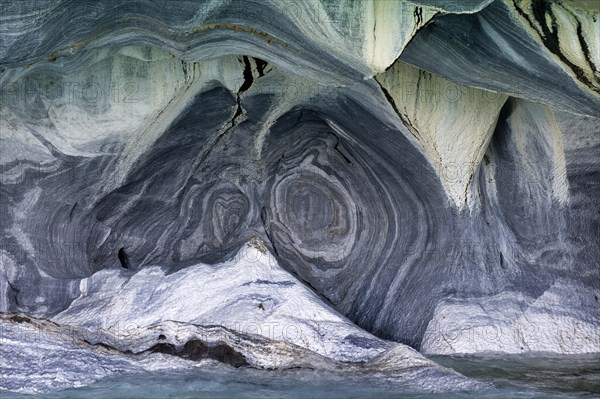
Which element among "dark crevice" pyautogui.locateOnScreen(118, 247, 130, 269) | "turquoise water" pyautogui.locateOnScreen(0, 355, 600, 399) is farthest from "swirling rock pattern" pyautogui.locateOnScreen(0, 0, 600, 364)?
"turquoise water" pyautogui.locateOnScreen(0, 355, 600, 399)

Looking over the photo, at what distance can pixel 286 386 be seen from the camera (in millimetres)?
2438

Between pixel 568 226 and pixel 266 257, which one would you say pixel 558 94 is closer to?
pixel 568 226

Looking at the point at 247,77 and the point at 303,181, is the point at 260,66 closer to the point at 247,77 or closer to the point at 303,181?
the point at 247,77

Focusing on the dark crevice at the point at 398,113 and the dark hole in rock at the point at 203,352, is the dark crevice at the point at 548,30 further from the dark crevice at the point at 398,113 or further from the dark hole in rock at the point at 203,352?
the dark hole in rock at the point at 203,352

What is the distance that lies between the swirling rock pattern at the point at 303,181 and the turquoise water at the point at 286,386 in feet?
1.41

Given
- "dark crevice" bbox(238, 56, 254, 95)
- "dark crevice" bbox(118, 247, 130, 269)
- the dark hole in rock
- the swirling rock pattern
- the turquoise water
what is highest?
"dark crevice" bbox(238, 56, 254, 95)

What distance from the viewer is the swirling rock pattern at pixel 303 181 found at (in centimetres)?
303

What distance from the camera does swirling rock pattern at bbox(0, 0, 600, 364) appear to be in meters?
3.03

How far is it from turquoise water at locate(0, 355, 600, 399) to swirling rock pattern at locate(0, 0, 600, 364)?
1.41 ft

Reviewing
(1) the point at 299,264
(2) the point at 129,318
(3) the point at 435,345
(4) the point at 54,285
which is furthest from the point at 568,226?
(4) the point at 54,285

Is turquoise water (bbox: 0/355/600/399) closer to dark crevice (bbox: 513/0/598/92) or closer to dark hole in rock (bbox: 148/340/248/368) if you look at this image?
dark hole in rock (bbox: 148/340/248/368)

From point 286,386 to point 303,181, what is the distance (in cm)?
111

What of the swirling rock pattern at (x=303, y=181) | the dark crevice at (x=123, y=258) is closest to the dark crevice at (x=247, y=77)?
the swirling rock pattern at (x=303, y=181)

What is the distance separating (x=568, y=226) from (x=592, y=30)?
916 mm
